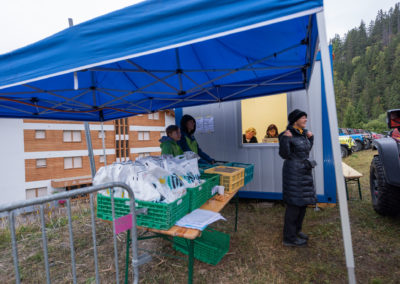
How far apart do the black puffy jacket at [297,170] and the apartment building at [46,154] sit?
2209 centimetres

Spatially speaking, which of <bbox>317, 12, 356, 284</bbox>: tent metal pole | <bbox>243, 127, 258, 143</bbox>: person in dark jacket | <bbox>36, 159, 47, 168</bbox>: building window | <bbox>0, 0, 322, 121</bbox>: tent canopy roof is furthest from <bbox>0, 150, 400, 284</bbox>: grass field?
<bbox>36, 159, 47, 168</bbox>: building window

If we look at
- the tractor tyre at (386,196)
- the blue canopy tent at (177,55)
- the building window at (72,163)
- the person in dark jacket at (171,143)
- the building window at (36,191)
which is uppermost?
the blue canopy tent at (177,55)

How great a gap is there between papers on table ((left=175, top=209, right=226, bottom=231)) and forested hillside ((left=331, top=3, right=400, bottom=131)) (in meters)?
46.9

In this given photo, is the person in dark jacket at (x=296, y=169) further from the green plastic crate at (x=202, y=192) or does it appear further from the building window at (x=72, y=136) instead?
the building window at (x=72, y=136)

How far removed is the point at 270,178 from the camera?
476 cm

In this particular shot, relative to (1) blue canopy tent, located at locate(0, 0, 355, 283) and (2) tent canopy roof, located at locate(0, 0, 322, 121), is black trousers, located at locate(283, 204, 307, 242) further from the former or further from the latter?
(2) tent canopy roof, located at locate(0, 0, 322, 121)

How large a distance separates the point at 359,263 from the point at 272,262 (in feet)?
3.34

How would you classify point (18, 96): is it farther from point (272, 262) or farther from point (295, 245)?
point (295, 245)

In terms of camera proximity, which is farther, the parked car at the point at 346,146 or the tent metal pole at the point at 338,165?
the parked car at the point at 346,146

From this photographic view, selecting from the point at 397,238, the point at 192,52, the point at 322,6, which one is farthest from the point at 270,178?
the point at 322,6

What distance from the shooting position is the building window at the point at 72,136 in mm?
25000

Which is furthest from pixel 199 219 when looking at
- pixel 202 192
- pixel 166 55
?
pixel 166 55

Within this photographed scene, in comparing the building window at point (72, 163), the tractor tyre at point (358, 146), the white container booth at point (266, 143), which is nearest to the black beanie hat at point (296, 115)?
the white container booth at point (266, 143)

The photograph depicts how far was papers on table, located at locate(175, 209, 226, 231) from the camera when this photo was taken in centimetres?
173
